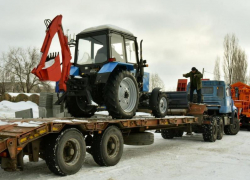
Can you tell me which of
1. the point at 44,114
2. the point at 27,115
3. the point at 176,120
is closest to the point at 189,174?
the point at 176,120

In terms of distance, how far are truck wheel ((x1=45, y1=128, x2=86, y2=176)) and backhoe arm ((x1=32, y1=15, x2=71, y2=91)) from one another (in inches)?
54.1

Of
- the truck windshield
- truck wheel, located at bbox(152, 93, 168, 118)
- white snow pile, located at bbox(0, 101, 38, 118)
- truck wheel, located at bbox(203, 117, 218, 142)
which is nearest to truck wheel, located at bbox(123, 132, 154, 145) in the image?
truck wheel, located at bbox(152, 93, 168, 118)

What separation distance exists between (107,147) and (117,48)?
8.39 feet

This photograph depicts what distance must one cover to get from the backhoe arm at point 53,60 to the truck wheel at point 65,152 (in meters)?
1.37

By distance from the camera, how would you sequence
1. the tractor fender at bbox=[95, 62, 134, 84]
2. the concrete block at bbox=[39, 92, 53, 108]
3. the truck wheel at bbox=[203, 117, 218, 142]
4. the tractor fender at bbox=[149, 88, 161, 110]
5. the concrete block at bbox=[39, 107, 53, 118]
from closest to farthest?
the tractor fender at bbox=[95, 62, 134, 84], the tractor fender at bbox=[149, 88, 161, 110], the truck wheel at bbox=[203, 117, 218, 142], the concrete block at bbox=[39, 107, 53, 118], the concrete block at bbox=[39, 92, 53, 108]

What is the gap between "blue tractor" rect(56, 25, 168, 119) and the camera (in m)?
6.96

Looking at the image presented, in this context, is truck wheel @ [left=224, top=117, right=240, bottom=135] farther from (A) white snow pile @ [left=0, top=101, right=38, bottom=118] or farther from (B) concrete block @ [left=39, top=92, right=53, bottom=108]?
(A) white snow pile @ [left=0, top=101, right=38, bottom=118]

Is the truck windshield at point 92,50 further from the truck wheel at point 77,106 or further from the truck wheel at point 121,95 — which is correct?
the truck wheel at point 77,106

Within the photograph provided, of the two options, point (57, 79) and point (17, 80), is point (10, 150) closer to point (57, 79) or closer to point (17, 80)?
point (57, 79)

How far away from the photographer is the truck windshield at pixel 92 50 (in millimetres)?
7609

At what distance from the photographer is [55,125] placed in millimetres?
5375

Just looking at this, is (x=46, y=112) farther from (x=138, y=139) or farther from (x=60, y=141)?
(x=60, y=141)

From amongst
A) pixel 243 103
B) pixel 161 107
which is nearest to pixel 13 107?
pixel 243 103

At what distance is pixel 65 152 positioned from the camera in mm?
5777
